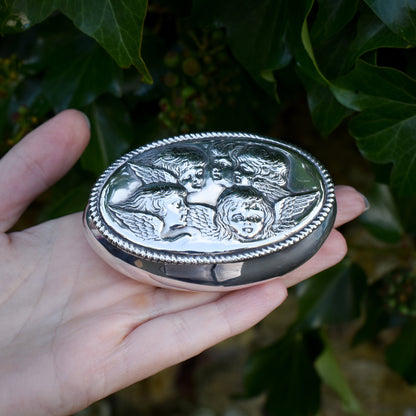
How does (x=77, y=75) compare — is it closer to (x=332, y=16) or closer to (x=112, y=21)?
(x=112, y=21)

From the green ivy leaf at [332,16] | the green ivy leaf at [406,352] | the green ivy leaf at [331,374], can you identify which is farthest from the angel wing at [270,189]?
the green ivy leaf at [406,352]

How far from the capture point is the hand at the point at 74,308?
737 mm

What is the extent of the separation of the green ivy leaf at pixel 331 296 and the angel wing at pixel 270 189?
0.35m

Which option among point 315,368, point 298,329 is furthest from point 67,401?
point 315,368

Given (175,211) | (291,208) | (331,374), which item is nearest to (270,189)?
(291,208)

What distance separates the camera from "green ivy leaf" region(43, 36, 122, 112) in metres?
0.92

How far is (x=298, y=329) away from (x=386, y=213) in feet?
1.10

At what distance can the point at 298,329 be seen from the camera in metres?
1.09

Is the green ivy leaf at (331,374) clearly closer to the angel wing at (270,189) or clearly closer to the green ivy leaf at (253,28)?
the angel wing at (270,189)

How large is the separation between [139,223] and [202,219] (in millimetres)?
103

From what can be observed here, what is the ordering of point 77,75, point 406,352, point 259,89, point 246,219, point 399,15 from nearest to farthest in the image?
point 399,15 → point 246,219 → point 77,75 → point 259,89 → point 406,352

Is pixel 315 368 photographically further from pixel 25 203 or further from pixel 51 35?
pixel 51 35

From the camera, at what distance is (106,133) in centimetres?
99

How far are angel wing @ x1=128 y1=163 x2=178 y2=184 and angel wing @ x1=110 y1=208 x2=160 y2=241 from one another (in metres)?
0.08
